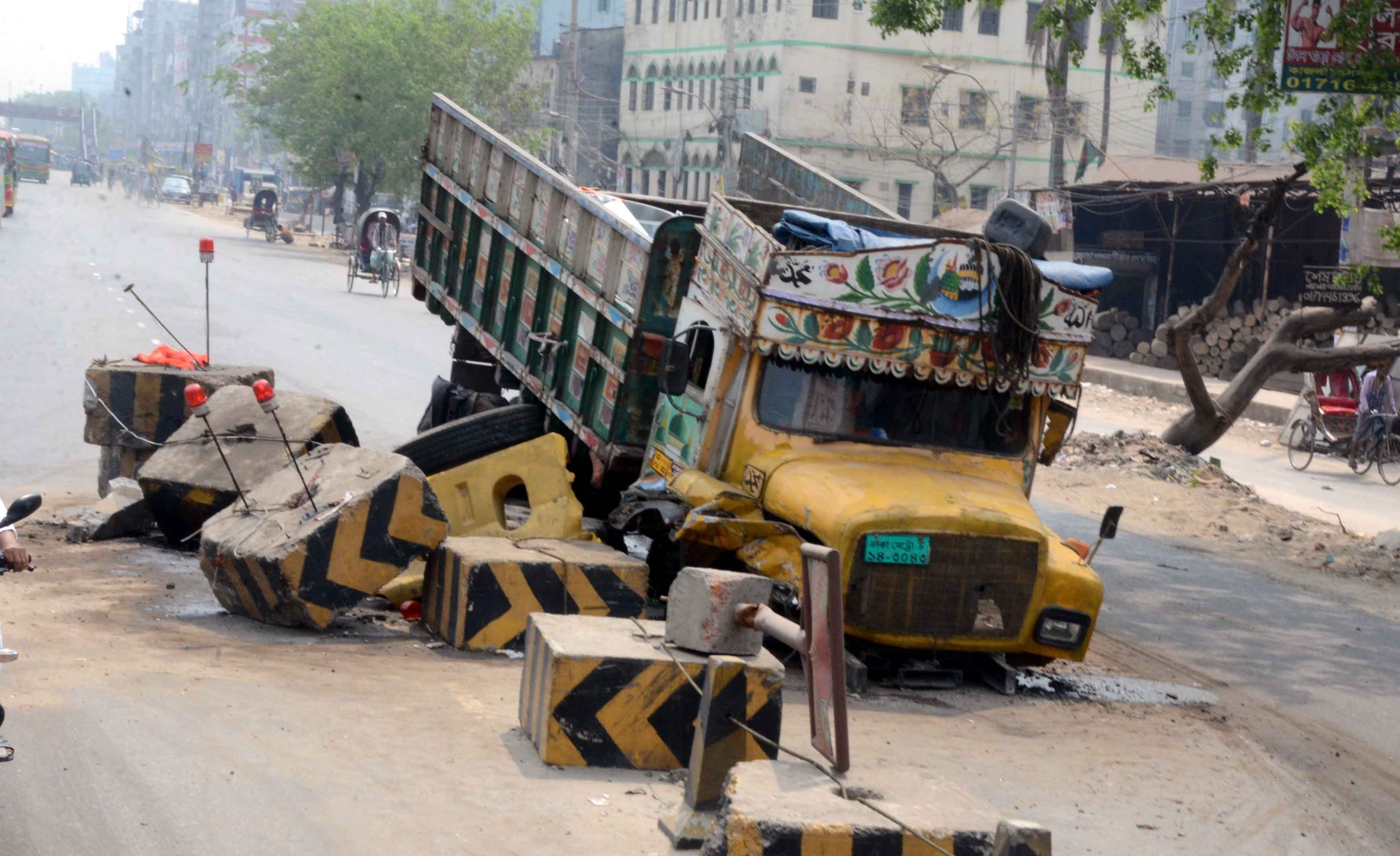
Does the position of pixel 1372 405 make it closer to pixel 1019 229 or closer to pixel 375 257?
pixel 1019 229

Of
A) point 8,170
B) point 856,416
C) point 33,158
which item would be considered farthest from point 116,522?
point 33,158

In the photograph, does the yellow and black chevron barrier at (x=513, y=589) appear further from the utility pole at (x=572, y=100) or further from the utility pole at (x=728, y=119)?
the utility pole at (x=572, y=100)

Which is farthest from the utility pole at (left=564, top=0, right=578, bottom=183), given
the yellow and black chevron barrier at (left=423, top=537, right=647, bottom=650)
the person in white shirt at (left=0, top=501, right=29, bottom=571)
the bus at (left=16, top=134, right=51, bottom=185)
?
the bus at (left=16, top=134, right=51, bottom=185)

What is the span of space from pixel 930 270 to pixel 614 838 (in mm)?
3963

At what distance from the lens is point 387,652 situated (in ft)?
25.4

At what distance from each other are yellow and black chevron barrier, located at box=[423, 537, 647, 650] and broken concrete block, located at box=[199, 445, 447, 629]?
11.3 inches

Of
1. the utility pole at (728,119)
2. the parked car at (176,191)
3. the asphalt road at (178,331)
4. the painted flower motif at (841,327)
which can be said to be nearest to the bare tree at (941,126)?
the utility pole at (728,119)

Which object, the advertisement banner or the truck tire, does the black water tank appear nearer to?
the truck tire

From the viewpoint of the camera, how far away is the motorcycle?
4973 mm

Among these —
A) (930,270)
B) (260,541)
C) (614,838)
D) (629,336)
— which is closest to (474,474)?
(629,336)

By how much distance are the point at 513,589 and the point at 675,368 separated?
4.88ft

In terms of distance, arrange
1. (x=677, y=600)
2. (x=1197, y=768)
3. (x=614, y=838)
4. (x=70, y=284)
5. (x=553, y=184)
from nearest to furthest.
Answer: (x=614, y=838) → (x=677, y=600) → (x=1197, y=768) → (x=553, y=184) → (x=70, y=284)

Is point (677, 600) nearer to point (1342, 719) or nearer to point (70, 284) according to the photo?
point (1342, 719)

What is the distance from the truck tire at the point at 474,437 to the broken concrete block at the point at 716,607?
14.8 ft
